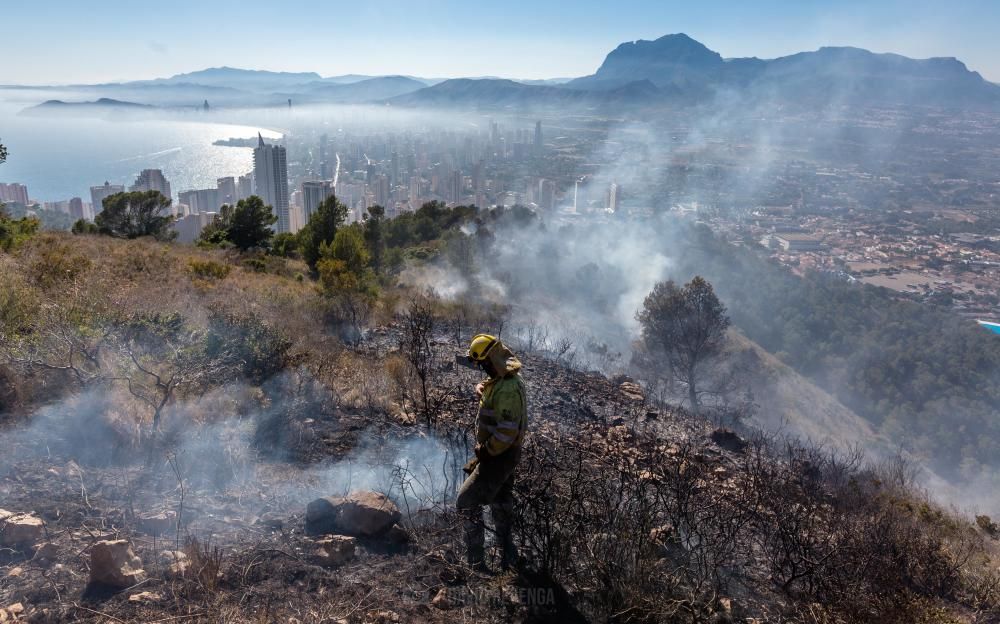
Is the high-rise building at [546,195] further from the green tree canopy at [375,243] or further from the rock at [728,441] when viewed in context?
the rock at [728,441]

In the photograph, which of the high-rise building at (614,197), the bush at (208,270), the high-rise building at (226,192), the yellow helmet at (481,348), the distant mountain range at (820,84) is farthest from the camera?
the distant mountain range at (820,84)

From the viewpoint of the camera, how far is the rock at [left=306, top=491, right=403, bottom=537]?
3641 mm

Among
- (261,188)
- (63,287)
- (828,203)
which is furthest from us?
(828,203)

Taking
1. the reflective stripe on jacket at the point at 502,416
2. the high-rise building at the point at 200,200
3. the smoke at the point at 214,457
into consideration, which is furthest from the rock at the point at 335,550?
the high-rise building at the point at 200,200

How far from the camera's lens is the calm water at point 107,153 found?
62.1 m

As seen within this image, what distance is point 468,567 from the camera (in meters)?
3.38

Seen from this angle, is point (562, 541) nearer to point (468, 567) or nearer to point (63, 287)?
point (468, 567)

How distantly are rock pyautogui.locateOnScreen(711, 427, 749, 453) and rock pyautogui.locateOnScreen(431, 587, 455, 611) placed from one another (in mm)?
5508

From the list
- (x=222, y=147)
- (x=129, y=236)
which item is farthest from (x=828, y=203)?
(x=222, y=147)

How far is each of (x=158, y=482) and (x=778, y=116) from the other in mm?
69069

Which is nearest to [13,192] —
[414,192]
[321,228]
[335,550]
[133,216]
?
[414,192]

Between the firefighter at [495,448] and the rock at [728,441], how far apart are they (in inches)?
200

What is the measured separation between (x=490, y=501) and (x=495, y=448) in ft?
1.26

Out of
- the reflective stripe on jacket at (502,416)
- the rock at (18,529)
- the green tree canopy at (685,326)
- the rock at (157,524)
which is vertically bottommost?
the green tree canopy at (685,326)
